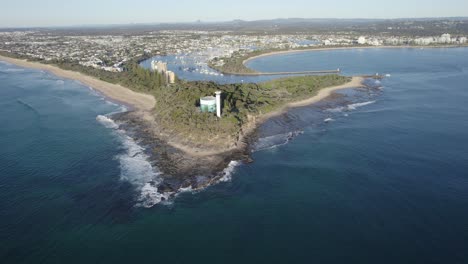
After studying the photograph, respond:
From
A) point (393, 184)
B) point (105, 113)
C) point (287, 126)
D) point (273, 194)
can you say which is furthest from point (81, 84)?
point (393, 184)

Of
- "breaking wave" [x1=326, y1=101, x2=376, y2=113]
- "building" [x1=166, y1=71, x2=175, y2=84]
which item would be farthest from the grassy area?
"breaking wave" [x1=326, y1=101, x2=376, y2=113]

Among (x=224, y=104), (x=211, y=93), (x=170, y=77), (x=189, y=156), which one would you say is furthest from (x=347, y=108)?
(x=170, y=77)

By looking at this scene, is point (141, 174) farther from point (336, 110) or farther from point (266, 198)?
point (336, 110)

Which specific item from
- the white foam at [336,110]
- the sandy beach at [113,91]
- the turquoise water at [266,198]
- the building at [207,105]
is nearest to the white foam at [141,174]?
the turquoise water at [266,198]

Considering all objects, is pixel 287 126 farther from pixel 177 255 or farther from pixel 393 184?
pixel 177 255

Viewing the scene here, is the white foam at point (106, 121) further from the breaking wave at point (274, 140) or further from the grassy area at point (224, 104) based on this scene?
the breaking wave at point (274, 140)

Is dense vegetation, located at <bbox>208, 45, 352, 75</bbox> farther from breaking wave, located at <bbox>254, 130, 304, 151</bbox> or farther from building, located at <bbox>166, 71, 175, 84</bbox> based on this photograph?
breaking wave, located at <bbox>254, 130, 304, 151</bbox>
